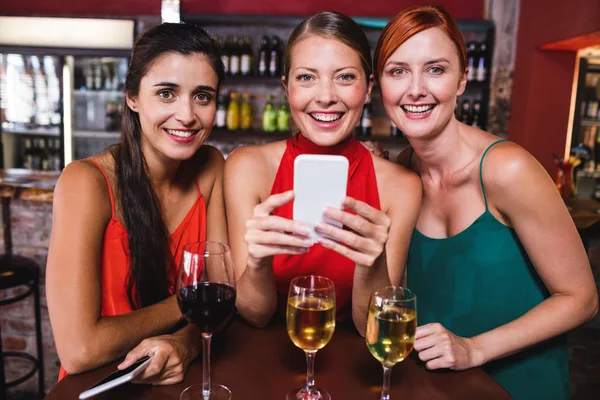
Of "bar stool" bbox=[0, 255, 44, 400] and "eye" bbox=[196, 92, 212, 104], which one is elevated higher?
"eye" bbox=[196, 92, 212, 104]

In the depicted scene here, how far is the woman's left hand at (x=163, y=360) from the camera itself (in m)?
0.93

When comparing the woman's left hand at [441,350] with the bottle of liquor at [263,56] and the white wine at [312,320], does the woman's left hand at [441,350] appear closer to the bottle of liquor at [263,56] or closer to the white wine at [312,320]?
the white wine at [312,320]

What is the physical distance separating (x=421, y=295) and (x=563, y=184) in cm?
223

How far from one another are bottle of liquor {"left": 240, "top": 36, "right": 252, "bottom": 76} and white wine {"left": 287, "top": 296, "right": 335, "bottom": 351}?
373 centimetres

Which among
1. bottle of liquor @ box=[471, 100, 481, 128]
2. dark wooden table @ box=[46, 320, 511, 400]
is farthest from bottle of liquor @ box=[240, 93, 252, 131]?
dark wooden table @ box=[46, 320, 511, 400]

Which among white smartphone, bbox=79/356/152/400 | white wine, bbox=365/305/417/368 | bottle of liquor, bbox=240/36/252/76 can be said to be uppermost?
bottle of liquor, bbox=240/36/252/76

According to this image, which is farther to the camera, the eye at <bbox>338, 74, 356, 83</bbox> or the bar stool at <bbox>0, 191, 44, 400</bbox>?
the bar stool at <bbox>0, 191, 44, 400</bbox>

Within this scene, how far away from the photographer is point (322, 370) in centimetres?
105

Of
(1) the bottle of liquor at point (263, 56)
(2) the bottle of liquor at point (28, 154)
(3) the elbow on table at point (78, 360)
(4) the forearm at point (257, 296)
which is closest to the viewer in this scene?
(3) the elbow on table at point (78, 360)

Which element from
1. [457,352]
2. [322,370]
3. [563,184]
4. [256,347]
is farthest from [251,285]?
[563,184]

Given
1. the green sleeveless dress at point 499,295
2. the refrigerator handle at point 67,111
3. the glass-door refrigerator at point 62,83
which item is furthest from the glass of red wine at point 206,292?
the refrigerator handle at point 67,111

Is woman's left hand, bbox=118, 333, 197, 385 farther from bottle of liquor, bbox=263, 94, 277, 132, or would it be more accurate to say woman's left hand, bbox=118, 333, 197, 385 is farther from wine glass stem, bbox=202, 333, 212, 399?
bottle of liquor, bbox=263, 94, 277, 132

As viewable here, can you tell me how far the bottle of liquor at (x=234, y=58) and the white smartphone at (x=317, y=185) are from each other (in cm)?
369

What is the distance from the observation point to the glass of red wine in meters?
0.91
